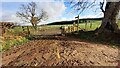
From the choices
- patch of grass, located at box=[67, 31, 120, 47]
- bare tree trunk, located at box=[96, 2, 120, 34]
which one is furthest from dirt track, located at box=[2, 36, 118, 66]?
bare tree trunk, located at box=[96, 2, 120, 34]

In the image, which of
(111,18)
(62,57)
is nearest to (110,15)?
(111,18)

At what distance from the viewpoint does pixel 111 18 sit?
16516 mm

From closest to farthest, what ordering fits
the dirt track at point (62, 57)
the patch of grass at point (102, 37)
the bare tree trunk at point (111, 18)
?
1. the dirt track at point (62, 57)
2. the patch of grass at point (102, 37)
3. the bare tree trunk at point (111, 18)

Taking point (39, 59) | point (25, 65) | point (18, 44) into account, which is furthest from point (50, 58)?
point (18, 44)

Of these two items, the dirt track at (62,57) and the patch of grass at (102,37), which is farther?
the patch of grass at (102,37)

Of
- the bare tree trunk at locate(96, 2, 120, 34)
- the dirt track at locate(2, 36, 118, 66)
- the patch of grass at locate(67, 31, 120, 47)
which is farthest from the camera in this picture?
the bare tree trunk at locate(96, 2, 120, 34)

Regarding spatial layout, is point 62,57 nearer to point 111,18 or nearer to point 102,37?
point 102,37

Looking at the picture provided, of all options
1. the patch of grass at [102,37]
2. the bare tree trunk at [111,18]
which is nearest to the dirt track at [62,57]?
the patch of grass at [102,37]

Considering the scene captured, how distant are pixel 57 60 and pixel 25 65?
1.15 m

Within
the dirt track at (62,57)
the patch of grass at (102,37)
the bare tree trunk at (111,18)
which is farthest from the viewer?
the bare tree trunk at (111,18)

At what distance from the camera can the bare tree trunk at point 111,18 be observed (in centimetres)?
1622

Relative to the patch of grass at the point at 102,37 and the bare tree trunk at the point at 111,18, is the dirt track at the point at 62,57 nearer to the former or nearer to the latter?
the patch of grass at the point at 102,37

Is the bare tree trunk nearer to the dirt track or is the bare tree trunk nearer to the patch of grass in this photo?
the patch of grass

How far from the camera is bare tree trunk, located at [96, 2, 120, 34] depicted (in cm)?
1622
